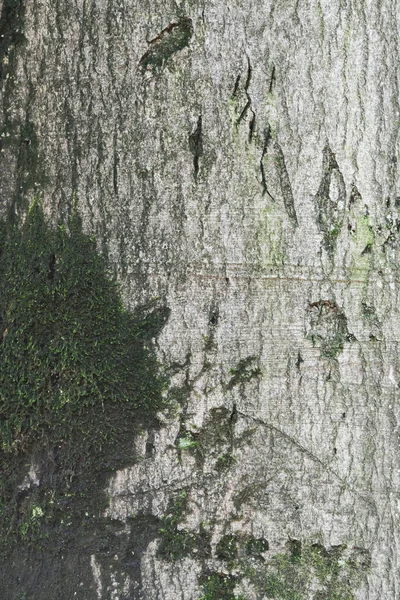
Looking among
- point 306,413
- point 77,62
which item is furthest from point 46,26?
point 306,413

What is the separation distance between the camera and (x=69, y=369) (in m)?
1.76

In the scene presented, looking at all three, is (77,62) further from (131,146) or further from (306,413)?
(306,413)

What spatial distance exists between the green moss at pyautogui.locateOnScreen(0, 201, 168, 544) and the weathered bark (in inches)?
2.0

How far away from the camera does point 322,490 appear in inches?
70.4

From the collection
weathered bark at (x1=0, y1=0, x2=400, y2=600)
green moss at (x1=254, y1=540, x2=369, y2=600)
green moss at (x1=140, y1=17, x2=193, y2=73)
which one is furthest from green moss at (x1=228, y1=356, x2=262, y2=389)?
green moss at (x1=140, y1=17, x2=193, y2=73)

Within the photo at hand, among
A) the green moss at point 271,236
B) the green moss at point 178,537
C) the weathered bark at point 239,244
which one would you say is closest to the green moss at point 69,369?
the weathered bark at point 239,244

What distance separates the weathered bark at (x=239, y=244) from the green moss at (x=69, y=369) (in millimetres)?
51

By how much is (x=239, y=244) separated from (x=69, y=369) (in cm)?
56

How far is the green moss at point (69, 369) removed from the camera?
5.81 ft

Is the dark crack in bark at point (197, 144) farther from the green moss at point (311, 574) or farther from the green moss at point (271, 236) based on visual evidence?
the green moss at point (311, 574)

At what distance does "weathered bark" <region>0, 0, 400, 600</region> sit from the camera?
1.73 m

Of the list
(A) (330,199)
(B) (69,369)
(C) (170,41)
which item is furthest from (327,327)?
(C) (170,41)

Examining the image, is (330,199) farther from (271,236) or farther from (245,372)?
(245,372)

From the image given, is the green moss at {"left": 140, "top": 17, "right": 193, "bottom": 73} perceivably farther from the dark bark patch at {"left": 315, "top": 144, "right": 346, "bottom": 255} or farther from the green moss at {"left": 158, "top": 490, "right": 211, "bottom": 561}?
the green moss at {"left": 158, "top": 490, "right": 211, "bottom": 561}
